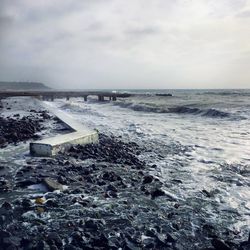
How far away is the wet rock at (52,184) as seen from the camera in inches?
274

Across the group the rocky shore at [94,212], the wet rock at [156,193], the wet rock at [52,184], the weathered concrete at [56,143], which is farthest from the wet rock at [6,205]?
the weathered concrete at [56,143]

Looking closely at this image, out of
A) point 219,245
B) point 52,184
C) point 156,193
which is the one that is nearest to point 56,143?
point 52,184

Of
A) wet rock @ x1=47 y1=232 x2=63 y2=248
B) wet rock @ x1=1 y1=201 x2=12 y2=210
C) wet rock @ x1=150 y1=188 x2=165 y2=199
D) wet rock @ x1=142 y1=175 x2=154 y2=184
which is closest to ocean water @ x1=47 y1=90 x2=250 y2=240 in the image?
wet rock @ x1=150 y1=188 x2=165 y2=199

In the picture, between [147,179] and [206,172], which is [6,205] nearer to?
[147,179]

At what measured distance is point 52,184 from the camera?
7082 millimetres

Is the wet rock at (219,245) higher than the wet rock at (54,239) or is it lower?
lower

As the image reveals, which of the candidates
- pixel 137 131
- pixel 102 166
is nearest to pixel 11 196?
pixel 102 166

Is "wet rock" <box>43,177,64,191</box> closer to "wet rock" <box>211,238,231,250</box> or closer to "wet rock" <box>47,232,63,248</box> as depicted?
"wet rock" <box>47,232,63,248</box>

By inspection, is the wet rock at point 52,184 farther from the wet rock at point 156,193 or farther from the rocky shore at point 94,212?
the wet rock at point 156,193

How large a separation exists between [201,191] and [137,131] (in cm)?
1033

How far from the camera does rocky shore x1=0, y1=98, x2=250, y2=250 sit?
15.9ft

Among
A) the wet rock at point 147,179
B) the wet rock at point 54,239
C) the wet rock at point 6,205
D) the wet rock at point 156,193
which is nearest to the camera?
the wet rock at point 54,239

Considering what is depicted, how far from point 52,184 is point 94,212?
1.62 meters

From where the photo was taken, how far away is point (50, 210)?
5.86 metres
